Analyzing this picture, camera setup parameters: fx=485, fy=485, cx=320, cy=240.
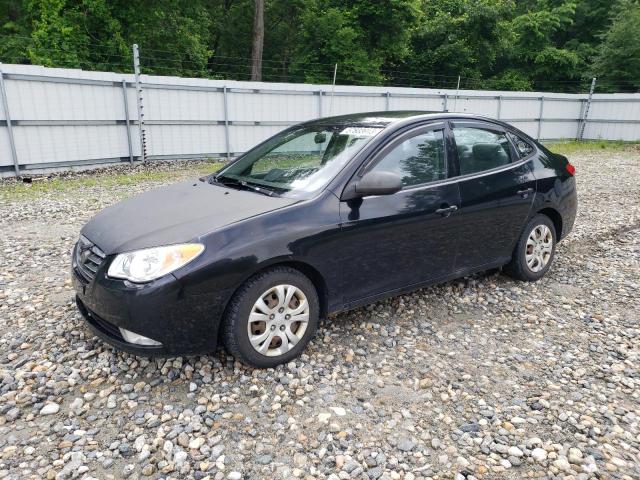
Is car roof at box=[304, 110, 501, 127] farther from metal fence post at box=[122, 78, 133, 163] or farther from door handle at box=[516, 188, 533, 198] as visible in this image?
metal fence post at box=[122, 78, 133, 163]

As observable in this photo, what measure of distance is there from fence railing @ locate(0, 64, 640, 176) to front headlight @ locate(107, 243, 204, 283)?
8617 mm

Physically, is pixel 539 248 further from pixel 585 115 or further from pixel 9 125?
pixel 585 115

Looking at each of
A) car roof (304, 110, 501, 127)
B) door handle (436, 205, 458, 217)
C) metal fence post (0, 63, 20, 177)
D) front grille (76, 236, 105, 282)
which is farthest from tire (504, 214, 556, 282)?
metal fence post (0, 63, 20, 177)

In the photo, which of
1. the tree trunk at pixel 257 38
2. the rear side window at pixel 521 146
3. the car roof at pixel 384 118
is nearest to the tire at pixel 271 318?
the car roof at pixel 384 118

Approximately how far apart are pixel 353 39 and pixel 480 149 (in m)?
22.2

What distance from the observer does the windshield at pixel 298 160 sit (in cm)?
344

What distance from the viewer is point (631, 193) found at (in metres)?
9.52

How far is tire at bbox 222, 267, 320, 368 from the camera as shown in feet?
9.67

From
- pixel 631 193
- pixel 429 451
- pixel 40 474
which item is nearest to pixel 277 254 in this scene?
pixel 429 451

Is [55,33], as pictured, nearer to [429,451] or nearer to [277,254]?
[277,254]

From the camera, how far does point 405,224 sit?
358 cm

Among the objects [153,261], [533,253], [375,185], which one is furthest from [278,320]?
[533,253]

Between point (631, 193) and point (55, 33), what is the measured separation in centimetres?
1995

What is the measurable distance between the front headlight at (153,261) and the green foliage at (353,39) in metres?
18.7
